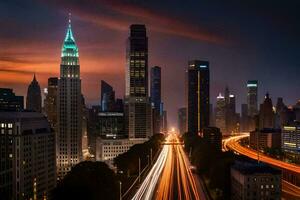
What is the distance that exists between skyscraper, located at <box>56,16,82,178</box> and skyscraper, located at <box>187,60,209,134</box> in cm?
10380

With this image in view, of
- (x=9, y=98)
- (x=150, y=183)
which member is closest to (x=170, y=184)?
(x=150, y=183)

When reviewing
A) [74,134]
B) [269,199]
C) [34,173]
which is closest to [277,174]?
[269,199]

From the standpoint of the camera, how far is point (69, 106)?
9025 centimetres

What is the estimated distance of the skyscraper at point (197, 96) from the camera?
192 m

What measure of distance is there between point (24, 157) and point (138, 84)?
89.2m

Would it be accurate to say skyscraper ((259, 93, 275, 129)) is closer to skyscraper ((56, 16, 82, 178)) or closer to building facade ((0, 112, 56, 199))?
skyscraper ((56, 16, 82, 178))

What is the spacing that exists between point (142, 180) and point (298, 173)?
24.7 metres

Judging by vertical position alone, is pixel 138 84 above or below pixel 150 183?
above

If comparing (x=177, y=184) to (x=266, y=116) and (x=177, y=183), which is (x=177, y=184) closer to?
(x=177, y=183)

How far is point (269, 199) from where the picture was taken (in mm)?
49344

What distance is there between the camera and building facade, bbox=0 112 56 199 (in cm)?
5209

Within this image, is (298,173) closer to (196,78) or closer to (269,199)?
(269,199)

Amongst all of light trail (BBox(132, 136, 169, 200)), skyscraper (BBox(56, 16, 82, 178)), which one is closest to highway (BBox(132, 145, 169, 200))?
light trail (BBox(132, 136, 169, 200))

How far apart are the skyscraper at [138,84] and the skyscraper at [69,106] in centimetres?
4467
